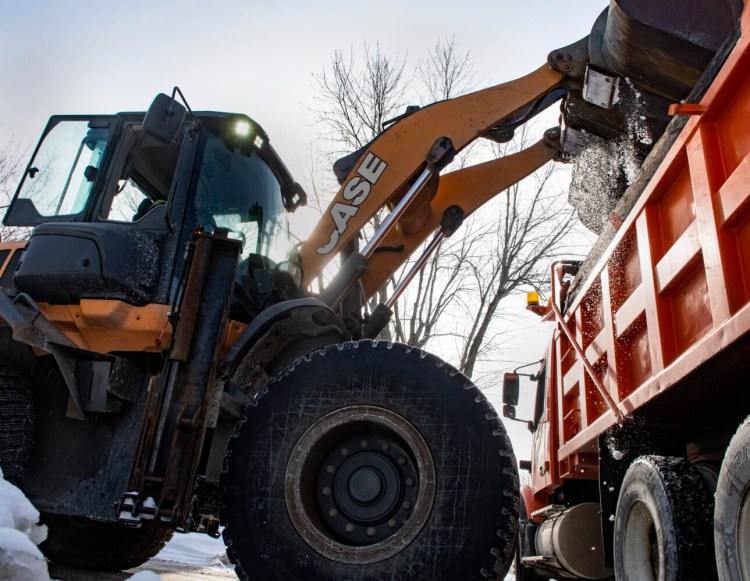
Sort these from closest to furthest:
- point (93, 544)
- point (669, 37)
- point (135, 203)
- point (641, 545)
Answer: point (641, 545)
point (669, 37)
point (135, 203)
point (93, 544)

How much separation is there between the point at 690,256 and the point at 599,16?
2.19m

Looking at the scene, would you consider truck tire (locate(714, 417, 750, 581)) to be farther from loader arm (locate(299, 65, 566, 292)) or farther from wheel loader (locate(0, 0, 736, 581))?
loader arm (locate(299, 65, 566, 292))

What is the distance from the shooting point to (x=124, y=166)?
4246 millimetres

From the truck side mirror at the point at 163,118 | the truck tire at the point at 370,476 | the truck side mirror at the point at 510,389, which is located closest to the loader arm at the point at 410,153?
the truck side mirror at the point at 163,118

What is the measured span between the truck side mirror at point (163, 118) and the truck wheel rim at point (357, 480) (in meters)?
1.76

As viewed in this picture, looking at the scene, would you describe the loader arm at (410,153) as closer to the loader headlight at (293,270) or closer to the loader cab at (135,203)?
the loader headlight at (293,270)

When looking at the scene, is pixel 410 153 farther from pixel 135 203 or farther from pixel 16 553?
pixel 16 553

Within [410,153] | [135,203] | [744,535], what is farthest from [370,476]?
[135,203]

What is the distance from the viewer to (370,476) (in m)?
2.85

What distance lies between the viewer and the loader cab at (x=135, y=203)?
375 centimetres

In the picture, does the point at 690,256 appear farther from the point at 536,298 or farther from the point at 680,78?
the point at 536,298

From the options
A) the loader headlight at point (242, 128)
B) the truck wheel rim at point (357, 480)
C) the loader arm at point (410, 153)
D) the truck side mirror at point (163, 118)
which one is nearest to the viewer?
the truck wheel rim at point (357, 480)

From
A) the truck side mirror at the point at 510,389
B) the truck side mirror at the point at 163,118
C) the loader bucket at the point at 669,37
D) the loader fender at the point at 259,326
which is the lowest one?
the loader fender at the point at 259,326

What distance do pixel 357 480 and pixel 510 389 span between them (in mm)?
3639
